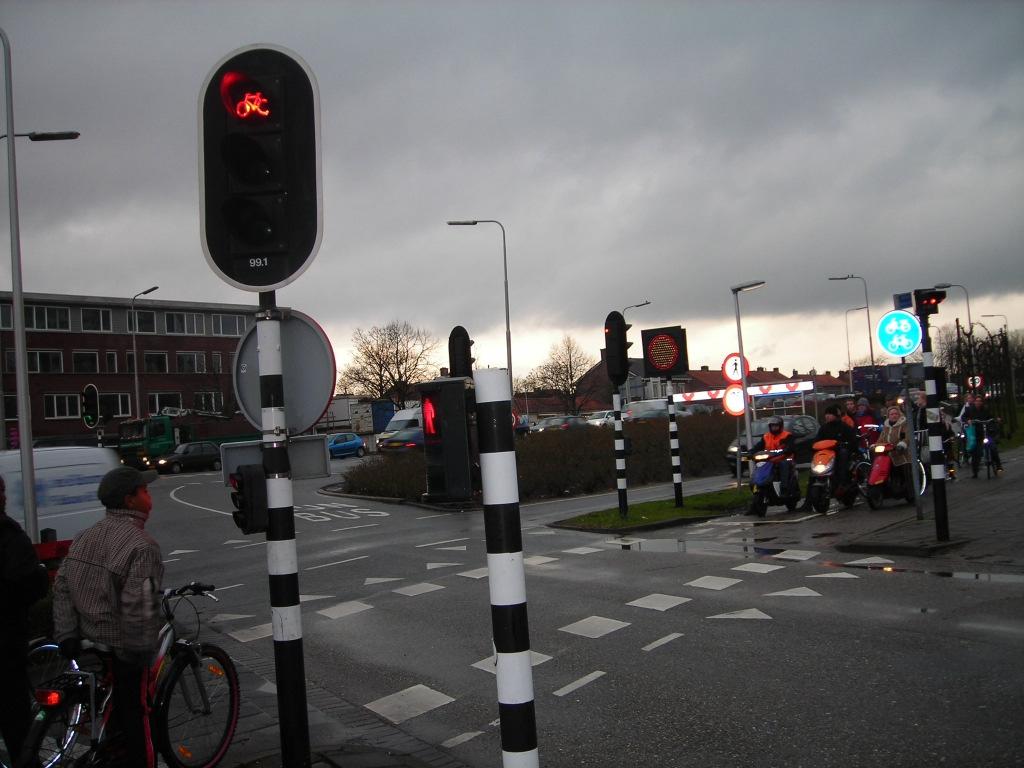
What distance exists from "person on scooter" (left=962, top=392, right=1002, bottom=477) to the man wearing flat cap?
59.6 feet

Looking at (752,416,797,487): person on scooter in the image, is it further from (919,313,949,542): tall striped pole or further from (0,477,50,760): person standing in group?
(0,477,50,760): person standing in group

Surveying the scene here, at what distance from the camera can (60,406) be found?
215 ft

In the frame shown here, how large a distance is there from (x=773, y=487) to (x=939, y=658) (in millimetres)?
9255

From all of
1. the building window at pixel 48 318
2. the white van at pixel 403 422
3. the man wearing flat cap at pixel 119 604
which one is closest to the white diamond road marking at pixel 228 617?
the man wearing flat cap at pixel 119 604

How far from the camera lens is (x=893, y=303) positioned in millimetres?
12609

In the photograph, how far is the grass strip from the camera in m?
14.9

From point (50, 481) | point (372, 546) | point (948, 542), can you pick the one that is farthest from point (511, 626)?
point (372, 546)

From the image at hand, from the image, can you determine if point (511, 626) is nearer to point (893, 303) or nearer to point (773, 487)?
point (893, 303)

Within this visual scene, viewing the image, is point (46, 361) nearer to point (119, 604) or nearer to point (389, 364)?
point (389, 364)

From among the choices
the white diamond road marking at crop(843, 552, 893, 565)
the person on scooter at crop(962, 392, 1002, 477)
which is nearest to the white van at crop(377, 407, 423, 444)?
the person on scooter at crop(962, 392, 1002, 477)

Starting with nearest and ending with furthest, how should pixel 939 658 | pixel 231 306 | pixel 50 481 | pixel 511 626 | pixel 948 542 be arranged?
pixel 511 626 → pixel 939 658 → pixel 948 542 → pixel 50 481 → pixel 231 306

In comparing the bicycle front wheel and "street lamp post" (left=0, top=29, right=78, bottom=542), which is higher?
"street lamp post" (left=0, top=29, right=78, bottom=542)

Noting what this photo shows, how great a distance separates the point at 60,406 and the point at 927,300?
66.7 metres

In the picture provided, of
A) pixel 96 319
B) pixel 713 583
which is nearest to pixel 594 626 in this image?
pixel 713 583
